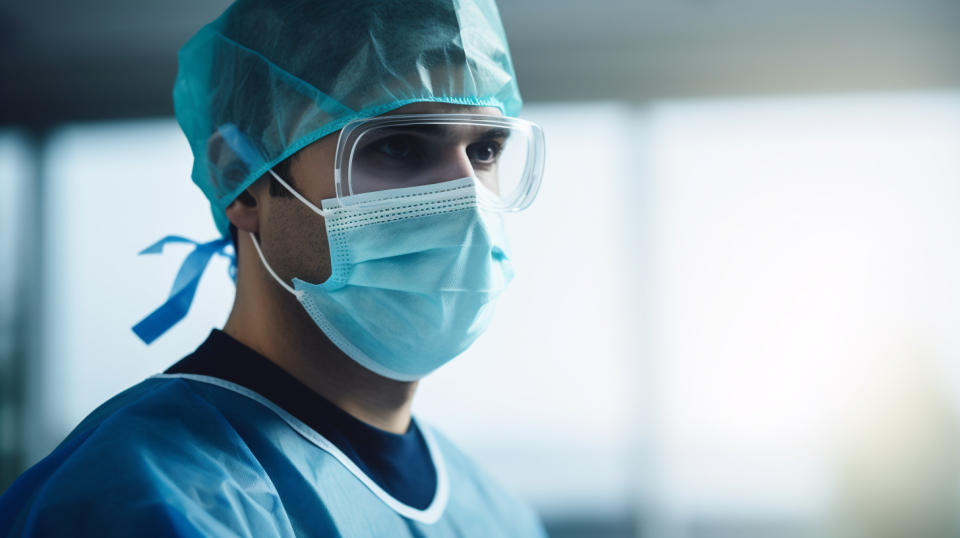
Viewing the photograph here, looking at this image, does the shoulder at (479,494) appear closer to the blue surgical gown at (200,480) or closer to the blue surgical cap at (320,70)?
the blue surgical gown at (200,480)

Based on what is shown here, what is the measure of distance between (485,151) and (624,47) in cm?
237

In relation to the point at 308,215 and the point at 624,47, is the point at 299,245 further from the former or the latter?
the point at 624,47

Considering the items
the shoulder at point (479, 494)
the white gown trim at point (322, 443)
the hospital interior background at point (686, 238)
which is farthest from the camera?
the hospital interior background at point (686, 238)

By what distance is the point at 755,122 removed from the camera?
3.18 m

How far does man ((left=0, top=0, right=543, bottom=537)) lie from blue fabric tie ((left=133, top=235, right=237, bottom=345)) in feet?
0.35

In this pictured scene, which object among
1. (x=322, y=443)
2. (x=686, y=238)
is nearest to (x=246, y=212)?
(x=322, y=443)

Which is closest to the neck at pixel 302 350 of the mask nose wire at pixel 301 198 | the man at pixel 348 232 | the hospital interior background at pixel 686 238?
the man at pixel 348 232

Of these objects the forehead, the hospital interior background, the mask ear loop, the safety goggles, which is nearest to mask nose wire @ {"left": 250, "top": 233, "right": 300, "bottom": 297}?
the mask ear loop

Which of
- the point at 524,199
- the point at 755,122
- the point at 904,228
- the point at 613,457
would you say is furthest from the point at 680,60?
the point at 524,199

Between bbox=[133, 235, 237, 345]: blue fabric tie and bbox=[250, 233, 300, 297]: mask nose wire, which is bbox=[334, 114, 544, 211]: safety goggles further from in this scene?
bbox=[133, 235, 237, 345]: blue fabric tie

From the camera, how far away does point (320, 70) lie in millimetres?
954

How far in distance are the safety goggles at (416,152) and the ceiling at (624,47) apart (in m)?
2.05

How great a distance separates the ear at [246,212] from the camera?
3.31ft

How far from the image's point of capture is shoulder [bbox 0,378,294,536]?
655mm
